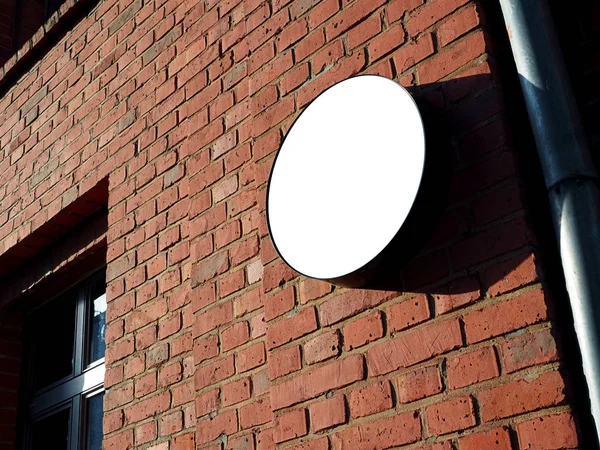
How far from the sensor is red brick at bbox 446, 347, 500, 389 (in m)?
1.54

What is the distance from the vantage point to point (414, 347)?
1.67m

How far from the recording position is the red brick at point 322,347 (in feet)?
5.96

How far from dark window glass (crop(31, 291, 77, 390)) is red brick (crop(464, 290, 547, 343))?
2.42m

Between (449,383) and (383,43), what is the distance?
86 centimetres

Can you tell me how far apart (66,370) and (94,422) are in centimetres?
37

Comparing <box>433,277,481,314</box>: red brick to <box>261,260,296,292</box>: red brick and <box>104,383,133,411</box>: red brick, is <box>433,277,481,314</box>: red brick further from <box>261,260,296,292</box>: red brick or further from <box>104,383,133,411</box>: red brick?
<box>104,383,133,411</box>: red brick

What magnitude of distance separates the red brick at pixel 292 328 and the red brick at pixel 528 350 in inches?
20.1

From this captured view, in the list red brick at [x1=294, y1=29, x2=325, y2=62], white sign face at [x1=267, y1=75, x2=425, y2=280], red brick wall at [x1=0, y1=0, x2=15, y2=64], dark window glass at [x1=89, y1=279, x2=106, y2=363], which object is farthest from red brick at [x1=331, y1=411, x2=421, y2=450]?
red brick wall at [x1=0, y1=0, x2=15, y2=64]

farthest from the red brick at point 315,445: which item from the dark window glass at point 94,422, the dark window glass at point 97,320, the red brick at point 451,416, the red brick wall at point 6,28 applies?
the red brick wall at point 6,28

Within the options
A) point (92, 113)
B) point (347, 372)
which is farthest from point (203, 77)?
point (347, 372)

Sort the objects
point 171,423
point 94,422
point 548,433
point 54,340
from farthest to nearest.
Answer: point 54,340, point 94,422, point 171,423, point 548,433

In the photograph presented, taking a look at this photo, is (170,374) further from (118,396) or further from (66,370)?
(66,370)

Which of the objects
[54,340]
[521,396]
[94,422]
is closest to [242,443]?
[521,396]

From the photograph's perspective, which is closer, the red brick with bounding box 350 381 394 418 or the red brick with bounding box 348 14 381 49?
the red brick with bounding box 350 381 394 418
